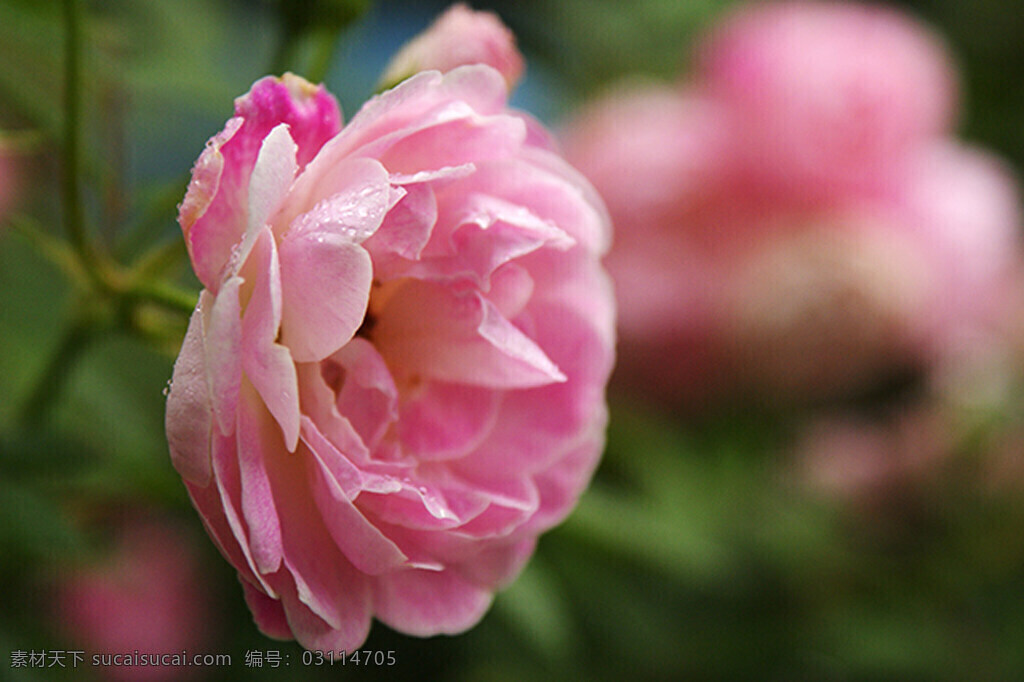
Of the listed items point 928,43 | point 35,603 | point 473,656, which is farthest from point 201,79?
point 928,43

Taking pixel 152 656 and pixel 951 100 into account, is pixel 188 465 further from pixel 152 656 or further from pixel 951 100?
pixel 951 100

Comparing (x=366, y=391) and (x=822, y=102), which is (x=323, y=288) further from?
(x=822, y=102)

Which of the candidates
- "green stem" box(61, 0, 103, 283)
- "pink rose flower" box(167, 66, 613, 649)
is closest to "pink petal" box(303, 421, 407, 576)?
"pink rose flower" box(167, 66, 613, 649)

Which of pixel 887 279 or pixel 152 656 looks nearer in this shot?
pixel 152 656

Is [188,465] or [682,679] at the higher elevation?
[188,465]

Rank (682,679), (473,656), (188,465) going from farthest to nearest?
(682,679), (473,656), (188,465)

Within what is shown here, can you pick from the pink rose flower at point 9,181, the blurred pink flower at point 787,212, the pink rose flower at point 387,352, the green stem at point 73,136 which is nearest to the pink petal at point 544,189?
the pink rose flower at point 387,352
